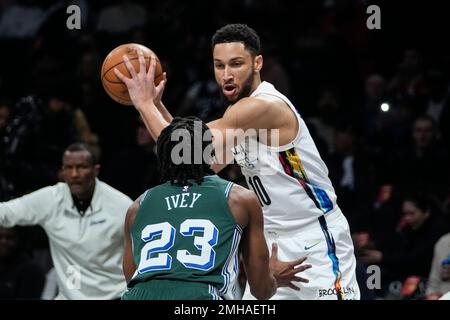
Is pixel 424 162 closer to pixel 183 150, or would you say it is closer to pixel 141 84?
pixel 141 84

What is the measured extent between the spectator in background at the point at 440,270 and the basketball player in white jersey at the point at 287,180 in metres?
2.17

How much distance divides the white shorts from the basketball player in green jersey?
2.80 ft

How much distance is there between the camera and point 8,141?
9.31 m

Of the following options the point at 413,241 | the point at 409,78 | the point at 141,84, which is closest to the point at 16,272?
the point at 141,84

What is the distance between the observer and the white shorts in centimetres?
568

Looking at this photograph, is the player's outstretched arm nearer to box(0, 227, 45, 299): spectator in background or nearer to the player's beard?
the player's beard

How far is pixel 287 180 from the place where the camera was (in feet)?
18.6

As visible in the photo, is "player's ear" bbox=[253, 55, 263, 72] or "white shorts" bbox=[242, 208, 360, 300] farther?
"player's ear" bbox=[253, 55, 263, 72]

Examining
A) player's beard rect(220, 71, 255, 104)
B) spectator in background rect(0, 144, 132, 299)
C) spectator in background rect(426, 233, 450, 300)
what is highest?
player's beard rect(220, 71, 255, 104)

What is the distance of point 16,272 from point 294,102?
12.6ft

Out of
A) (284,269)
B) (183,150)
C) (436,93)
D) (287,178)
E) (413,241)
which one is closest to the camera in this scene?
(183,150)

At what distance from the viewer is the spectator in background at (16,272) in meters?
8.02

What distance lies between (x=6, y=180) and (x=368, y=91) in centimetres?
385

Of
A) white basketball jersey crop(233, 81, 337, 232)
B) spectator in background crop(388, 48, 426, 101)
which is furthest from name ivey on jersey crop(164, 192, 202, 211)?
spectator in background crop(388, 48, 426, 101)
